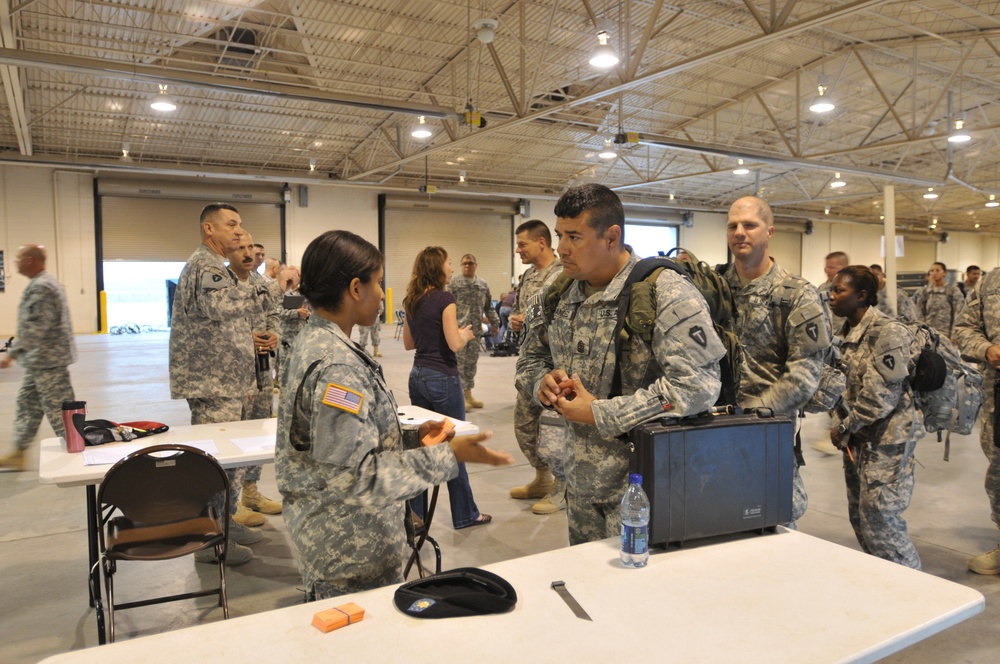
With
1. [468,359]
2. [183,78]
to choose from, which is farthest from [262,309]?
[183,78]

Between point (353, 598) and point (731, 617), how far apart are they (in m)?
0.82

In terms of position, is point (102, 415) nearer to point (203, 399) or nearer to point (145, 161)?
point (203, 399)

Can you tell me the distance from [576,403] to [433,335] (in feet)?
6.85

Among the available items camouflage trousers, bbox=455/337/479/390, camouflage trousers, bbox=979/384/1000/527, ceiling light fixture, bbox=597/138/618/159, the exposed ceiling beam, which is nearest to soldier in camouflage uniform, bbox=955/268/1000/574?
camouflage trousers, bbox=979/384/1000/527

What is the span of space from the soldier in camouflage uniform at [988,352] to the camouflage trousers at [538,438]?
228 cm

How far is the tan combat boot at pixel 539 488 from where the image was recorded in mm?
4641

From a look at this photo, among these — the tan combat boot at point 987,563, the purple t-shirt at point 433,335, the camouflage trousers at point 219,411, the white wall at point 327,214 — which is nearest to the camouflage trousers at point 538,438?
the purple t-shirt at point 433,335

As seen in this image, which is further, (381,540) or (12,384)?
(12,384)

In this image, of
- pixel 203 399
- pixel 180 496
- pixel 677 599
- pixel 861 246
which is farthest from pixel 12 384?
pixel 861 246

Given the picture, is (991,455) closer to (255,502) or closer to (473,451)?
(473,451)

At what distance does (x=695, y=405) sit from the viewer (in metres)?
1.74

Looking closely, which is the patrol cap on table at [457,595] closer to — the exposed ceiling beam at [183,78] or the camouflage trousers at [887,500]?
the camouflage trousers at [887,500]

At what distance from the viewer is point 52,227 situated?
54.3 feet

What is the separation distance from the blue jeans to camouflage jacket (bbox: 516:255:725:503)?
1560 millimetres
